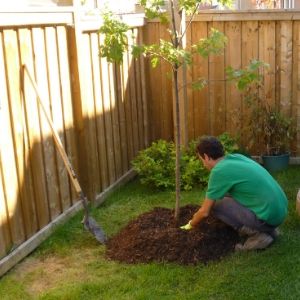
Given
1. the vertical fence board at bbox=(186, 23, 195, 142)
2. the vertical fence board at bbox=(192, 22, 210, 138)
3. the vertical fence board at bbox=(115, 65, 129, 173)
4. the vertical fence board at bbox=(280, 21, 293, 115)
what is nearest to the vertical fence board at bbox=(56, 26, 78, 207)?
the vertical fence board at bbox=(115, 65, 129, 173)

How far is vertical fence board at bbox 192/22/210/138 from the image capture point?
7.10 metres

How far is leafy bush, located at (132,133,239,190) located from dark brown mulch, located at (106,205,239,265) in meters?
1.48

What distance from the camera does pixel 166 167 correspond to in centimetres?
658

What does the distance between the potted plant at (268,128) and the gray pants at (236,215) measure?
2.63 metres

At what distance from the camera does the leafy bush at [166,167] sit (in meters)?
6.39

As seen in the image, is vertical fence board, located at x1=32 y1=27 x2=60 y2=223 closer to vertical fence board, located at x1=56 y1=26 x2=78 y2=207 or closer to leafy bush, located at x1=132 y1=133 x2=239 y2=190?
vertical fence board, located at x1=56 y1=26 x2=78 y2=207

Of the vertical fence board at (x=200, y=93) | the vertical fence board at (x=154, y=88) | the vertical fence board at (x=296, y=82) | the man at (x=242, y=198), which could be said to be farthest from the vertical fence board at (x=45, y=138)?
the vertical fence board at (x=296, y=82)

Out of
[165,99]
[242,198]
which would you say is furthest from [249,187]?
[165,99]

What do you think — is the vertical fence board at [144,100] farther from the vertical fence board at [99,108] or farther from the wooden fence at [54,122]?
the vertical fence board at [99,108]

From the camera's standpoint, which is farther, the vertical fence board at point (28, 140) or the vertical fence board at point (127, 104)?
the vertical fence board at point (127, 104)

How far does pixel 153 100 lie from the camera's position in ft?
24.9

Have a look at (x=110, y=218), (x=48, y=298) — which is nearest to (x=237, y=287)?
(x=48, y=298)

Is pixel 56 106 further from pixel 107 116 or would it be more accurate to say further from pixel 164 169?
pixel 164 169

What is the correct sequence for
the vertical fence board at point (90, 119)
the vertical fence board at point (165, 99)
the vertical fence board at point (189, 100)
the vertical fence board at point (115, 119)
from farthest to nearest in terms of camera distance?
1. the vertical fence board at point (165, 99)
2. the vertical fence board at point (189, 100)
3. the vertical fence board at point (115, 119)
4. the vertical fence board at point (90, 119)
